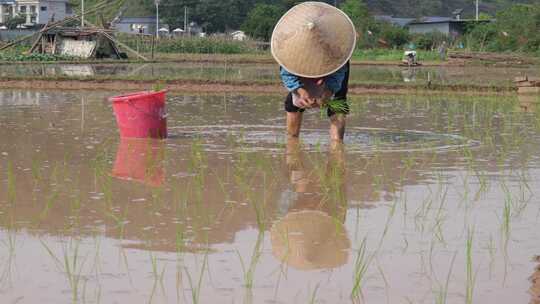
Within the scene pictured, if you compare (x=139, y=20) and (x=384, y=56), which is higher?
(x=384, y=56)

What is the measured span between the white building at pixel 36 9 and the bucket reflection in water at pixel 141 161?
6563 centimetres

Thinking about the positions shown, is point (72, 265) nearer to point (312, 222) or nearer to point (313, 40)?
point (312, 222)

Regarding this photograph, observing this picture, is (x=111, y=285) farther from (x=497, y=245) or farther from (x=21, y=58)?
(x=21, y=58)

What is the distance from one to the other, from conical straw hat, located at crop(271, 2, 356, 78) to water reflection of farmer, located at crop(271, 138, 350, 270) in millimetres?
738

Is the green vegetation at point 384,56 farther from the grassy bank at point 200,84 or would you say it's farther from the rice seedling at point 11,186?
the rice seedling at point 11,186

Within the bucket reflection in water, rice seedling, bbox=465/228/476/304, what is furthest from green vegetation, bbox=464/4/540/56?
rice seedling, bbox=465/228/476/304

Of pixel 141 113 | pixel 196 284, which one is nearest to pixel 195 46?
pixel 141 113

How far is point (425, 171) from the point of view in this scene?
6.77 m

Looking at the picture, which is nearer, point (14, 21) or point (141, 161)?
point (141, 161)

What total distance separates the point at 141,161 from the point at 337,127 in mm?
1914

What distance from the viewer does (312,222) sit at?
502 cm

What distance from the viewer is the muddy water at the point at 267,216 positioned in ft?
12.8

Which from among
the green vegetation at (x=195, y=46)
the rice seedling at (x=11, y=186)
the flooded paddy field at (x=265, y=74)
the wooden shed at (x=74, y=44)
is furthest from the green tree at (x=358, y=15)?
the rice seedling at (x=11, y=186)

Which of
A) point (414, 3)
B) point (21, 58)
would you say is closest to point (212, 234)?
point (21, 58)
